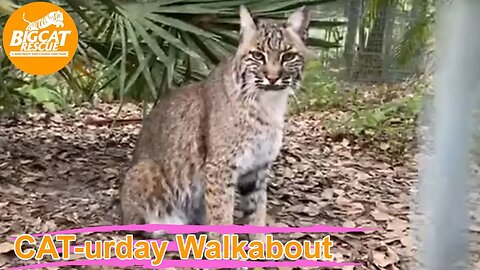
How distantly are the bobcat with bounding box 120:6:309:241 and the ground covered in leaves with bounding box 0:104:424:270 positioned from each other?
0.05 metres

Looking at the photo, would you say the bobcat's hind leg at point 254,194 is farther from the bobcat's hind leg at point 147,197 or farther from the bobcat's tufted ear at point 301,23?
the bobcat's tufted ear at point 301,23

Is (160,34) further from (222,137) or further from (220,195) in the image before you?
(220,195)

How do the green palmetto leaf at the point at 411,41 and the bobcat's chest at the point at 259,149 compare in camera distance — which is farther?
the bobcat's chest at the point at 259,149

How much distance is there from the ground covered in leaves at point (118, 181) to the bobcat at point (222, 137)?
0.17 feet

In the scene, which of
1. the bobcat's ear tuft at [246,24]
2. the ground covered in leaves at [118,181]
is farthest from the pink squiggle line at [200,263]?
the bobcat's ear tuft at [246,24]

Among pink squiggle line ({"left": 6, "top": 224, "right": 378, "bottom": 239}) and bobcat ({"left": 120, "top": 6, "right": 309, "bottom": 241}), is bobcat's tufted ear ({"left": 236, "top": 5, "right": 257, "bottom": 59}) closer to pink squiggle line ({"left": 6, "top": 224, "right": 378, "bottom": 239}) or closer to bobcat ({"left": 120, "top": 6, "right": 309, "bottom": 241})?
bobcat ({"left": 120, "top": 6, "right": 309, "bottom": 241})

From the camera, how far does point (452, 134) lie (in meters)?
0.65

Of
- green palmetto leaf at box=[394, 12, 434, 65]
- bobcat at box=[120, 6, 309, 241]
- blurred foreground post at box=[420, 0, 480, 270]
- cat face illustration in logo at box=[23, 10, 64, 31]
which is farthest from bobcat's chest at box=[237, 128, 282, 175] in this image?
blurred foreground post at box=[420, 0, 480, 270]

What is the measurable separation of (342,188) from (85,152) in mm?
666

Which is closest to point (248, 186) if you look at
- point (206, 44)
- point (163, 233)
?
point (163, 233)

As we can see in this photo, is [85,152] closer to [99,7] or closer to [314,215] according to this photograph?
[99,7]

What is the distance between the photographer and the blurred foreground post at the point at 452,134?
24.7 inches

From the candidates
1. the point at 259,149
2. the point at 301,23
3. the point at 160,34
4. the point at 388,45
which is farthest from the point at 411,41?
the point at 160,34

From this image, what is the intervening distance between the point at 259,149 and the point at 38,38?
20.9 inches
